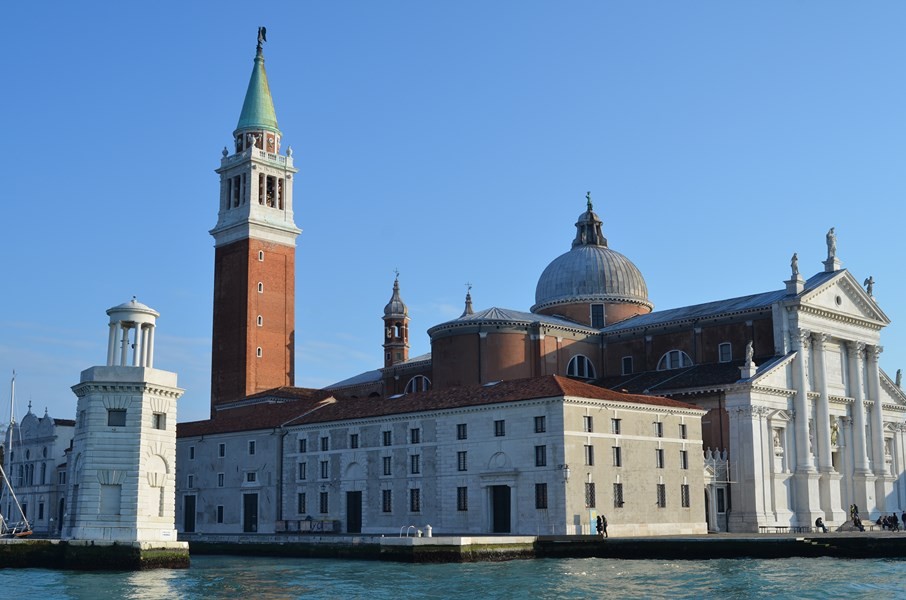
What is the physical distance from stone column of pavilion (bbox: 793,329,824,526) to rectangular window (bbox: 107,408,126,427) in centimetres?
2848

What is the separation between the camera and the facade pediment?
5291 centimetres

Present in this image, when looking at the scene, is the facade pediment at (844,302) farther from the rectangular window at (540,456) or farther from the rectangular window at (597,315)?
the rectangular window at (540,456)

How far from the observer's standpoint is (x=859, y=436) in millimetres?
54562

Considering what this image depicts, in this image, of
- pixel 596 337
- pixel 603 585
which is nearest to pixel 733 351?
pixel 596 337

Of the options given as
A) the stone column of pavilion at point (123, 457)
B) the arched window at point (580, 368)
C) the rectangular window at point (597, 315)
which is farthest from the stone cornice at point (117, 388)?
the rectangular window at point (597, 315)

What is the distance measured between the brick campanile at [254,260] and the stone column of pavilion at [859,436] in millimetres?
30230

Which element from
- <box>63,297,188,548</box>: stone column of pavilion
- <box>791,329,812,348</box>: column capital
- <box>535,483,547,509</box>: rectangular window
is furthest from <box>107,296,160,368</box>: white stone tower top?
<box>791,329,812,348</box>: column capital

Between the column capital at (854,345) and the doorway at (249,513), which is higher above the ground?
the column capital at (854,345)

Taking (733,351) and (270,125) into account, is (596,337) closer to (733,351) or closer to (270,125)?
(733,351)

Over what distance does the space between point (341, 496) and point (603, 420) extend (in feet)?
39.8

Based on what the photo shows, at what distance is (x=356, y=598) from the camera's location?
27.6 m

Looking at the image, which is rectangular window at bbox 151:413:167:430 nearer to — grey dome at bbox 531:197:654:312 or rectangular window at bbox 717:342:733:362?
rectangular window at bbox 717:342:733:362

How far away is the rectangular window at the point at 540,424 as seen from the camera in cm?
4217

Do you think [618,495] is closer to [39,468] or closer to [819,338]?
[819,338]
